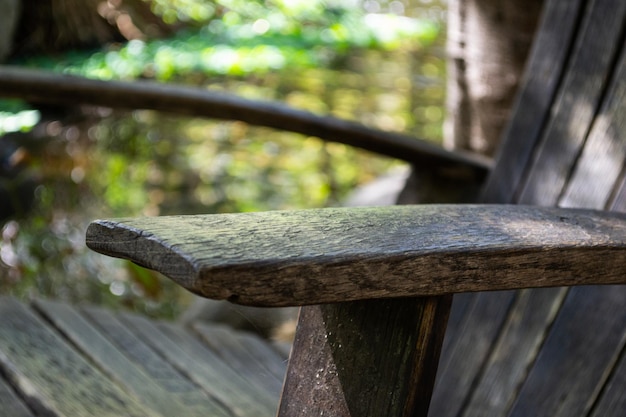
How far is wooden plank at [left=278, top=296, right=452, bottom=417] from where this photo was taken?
2.86 ft

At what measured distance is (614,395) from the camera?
127 centimetres

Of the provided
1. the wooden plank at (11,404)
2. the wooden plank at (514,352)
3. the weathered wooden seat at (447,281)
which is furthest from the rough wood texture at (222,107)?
the wooden plank at (11,404)

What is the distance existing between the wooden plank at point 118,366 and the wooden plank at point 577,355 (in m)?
0.52

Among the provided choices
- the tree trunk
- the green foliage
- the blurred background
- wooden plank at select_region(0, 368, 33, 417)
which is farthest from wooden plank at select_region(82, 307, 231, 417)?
the green foliage

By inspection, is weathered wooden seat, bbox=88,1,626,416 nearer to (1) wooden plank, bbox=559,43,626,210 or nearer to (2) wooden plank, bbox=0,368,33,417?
(1) wooden plank, bbox=559,43,626,210

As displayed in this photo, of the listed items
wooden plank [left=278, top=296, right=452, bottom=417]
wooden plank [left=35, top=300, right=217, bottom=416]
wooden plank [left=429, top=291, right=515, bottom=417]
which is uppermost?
wooden plank [left=278, top=296, right=452, bottom=417]

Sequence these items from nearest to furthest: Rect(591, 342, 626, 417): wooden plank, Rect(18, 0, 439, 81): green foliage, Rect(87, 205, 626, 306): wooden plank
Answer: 1. Rect(87, 205, 626, 306): wooden plank
2. Rect(591, 342, 626, 417): wooden plank
3. Rect(18, 0, 439, 81): green foliage

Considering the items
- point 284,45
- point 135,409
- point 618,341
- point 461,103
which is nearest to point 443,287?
point 618,341

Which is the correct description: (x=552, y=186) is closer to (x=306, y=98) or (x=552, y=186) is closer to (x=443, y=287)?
(x=443, y=287)

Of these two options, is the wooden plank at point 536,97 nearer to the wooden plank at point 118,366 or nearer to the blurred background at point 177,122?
the wooden plank at point 118,366

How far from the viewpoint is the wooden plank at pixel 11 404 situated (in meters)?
1.31

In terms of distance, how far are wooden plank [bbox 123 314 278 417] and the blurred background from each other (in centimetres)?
149

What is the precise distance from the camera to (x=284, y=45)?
14.1 feet

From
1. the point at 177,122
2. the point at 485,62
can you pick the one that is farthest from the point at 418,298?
the point at 177,122
